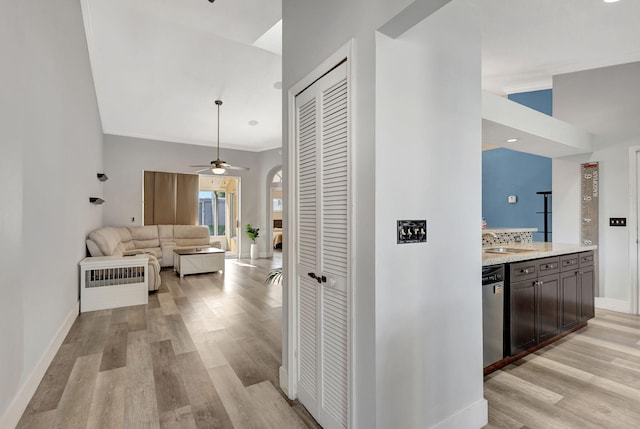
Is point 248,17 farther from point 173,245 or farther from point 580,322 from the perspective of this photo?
point 173,245

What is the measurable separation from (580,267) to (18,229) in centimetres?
499

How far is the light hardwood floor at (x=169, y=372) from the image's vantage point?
6.20ft

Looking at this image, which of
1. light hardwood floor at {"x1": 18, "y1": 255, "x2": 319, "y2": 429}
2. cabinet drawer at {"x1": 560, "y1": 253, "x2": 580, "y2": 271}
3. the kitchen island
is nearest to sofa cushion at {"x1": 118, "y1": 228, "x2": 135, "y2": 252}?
light hardwood floor at {"x1": 18, "y1": 255, "x2": 319, "y2": 429}

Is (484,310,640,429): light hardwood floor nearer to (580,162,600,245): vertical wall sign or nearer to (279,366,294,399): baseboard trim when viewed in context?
(279,366,294,399): baseboard trim

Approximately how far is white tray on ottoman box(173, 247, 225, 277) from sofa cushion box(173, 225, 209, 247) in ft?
4.03

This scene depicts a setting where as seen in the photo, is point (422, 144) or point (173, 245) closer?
point (422, 144)

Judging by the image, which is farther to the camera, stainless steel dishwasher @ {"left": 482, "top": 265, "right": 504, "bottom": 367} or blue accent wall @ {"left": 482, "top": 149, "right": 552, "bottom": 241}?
blue accent wall @ {"left": 482, "top": 149, "right": 552, "bottom": 241}

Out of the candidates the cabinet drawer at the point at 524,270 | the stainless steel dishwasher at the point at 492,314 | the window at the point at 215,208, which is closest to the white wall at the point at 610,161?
the cabinet drawer at the point at 524,270

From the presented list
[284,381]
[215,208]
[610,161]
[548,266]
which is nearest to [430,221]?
[284,381]

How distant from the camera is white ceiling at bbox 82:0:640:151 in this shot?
2.99 meters

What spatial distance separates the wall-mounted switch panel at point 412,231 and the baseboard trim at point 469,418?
1.01 metres

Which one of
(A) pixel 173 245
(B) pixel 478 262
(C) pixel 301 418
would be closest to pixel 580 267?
(B) pixel 478 262

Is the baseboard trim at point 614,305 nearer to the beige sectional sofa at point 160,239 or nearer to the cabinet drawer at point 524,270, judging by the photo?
the cabinet drawer at point 524,270

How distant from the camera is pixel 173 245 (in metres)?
7.43
